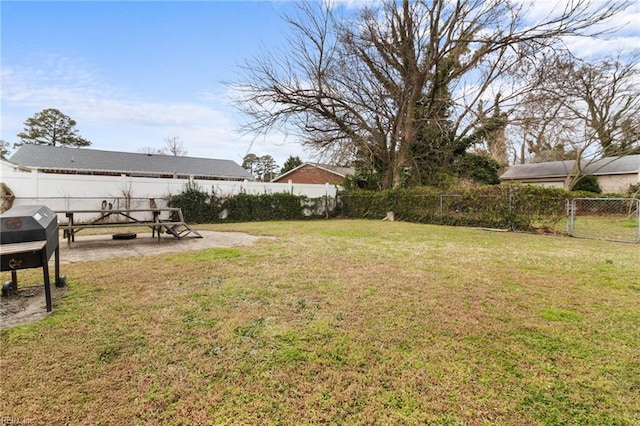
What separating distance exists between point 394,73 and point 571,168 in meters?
16.7

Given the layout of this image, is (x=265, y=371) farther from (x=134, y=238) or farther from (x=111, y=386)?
(x=134, y=238)

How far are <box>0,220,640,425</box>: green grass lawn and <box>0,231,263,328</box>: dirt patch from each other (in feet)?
0.65

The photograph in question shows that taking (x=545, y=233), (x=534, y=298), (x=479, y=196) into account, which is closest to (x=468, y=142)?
(x=479, y=196)

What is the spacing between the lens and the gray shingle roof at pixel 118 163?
18.4 meters

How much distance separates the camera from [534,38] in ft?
38.4

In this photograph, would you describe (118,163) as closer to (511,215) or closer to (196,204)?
(196,204)

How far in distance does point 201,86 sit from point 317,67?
5.11 metres

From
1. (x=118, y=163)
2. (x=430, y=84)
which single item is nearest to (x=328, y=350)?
(x=430, y=84)

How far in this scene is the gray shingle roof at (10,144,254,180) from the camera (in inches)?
723

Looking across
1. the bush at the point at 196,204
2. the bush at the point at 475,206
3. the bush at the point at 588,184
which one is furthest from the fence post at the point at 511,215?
the bush at the point at 588,184

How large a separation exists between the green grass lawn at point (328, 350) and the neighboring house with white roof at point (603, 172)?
21.7 meters

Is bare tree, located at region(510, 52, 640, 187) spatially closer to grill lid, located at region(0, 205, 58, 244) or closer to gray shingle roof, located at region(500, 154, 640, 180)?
gray shingle roof, located at region(500, 154, 640, 180)

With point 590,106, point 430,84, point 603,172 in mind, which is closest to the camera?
point 430,84

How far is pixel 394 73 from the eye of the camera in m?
14.9
